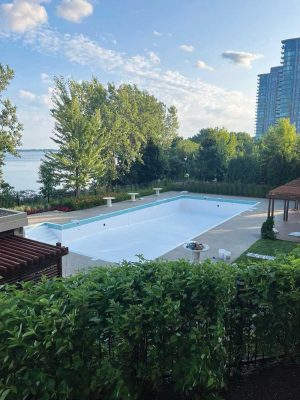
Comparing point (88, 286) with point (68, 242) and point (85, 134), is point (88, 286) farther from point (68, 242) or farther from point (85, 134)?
point (85, 134)

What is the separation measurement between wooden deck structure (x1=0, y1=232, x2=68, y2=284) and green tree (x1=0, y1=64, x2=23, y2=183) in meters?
11.4

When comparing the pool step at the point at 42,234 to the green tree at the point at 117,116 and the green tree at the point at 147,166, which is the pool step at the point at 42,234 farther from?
the green tree at the point at 147,166

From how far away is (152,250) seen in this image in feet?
43.7

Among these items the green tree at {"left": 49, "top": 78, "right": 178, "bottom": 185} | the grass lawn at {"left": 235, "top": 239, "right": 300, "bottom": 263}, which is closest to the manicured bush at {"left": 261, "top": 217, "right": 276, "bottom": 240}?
the grass lawn at {"left": 235, "top": 239, "right": 300, "bottom": 263}

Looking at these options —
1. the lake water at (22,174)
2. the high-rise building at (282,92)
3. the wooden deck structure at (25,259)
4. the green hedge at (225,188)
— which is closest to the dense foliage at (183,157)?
the green hedge at (225,188)

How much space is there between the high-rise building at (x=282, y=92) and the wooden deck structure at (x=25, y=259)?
49.9 metres

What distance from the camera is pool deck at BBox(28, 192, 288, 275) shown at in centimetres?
1040

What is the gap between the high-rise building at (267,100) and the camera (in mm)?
55644

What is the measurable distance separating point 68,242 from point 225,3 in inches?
518

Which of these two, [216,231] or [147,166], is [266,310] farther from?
[147,166]

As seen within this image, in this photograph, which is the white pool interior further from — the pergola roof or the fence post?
the fence post

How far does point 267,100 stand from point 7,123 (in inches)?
2052

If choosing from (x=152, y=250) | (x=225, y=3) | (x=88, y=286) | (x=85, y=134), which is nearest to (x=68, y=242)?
(x=152, y=250)

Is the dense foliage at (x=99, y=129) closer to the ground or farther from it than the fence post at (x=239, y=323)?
farther from it
